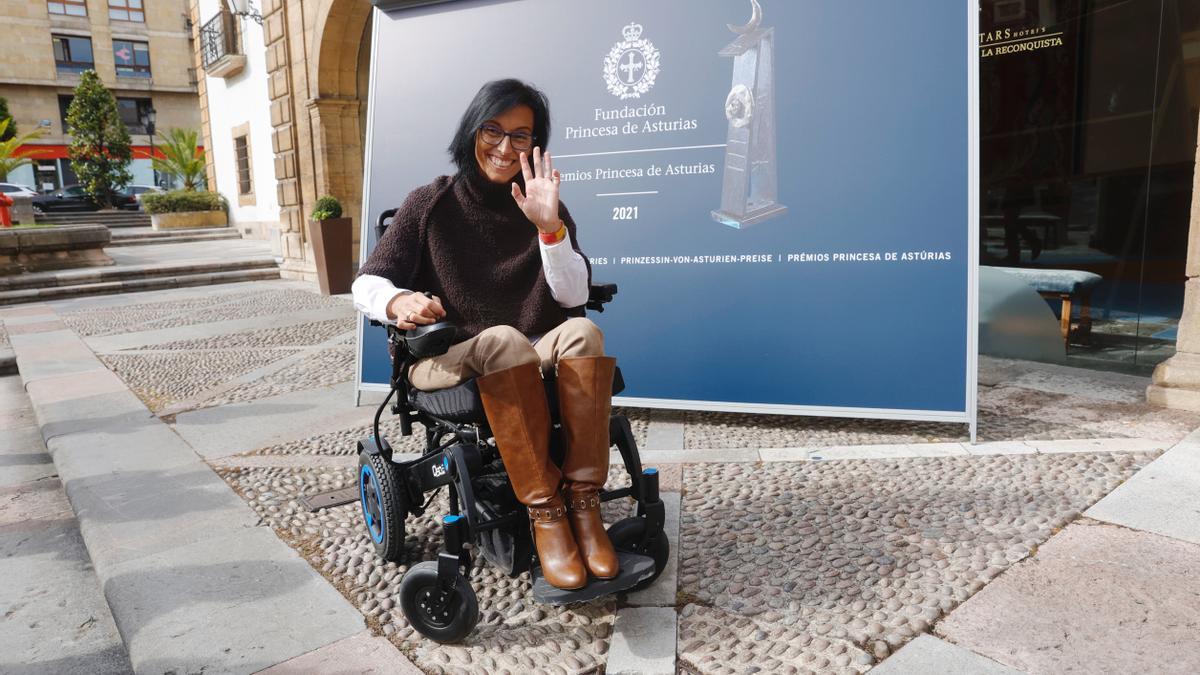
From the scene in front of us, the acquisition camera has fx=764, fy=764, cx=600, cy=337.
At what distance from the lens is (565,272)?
7.29ft

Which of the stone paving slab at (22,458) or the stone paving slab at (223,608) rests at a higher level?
the stone paving slab at (223,608)

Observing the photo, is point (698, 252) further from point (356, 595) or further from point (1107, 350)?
point (1107, 350)

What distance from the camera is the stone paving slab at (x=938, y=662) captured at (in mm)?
1702

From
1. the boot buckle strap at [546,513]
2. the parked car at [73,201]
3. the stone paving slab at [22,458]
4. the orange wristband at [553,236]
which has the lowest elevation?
the stone paving slab at [22,458]

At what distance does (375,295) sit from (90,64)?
43183 mm

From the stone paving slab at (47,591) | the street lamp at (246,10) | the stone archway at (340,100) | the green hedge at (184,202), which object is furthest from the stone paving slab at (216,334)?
the green hedge at (184,202)

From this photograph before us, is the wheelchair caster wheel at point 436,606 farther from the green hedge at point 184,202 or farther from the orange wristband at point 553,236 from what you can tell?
the green hedge at point 184,202

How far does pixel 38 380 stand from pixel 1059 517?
5798 millimetres

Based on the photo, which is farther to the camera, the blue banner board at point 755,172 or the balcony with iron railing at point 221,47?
the balcony with iron railing at point 221,47

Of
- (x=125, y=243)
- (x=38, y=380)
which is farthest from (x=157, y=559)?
(x=125, y=243)

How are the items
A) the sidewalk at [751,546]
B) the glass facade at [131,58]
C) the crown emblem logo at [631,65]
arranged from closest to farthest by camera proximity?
the sidewalk at [751,546] < the crown emblem logo at [631,65] < the glass facade at [131,58]

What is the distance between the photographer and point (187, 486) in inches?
120

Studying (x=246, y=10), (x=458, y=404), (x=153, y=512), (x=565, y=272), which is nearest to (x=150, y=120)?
(x=246, y=10)

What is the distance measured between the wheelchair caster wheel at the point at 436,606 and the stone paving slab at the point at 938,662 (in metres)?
0.94
